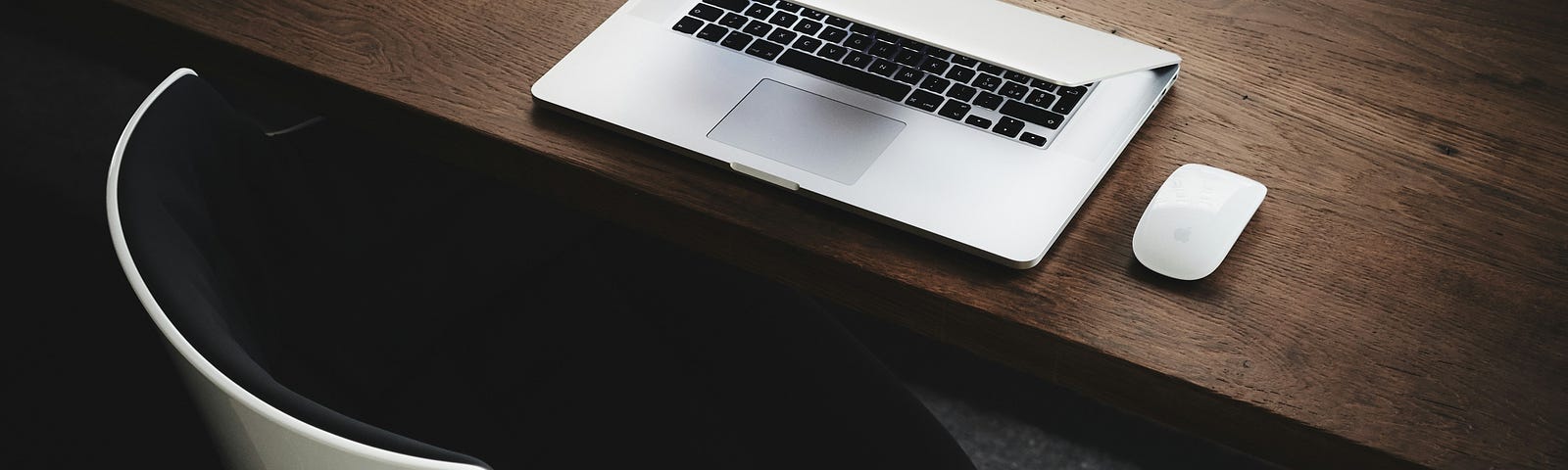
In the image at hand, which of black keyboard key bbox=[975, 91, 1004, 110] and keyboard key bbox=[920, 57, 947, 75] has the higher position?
keyboard key bbox=[920, 57, 947, 75]

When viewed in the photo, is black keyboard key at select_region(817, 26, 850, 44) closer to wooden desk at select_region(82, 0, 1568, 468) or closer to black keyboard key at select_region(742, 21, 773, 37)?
black keyboard key at select_region(742, 21, 773, 37)

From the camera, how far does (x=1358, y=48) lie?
0.92 metres

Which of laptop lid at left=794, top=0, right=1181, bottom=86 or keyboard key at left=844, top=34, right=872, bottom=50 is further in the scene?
keyboard key at left=844, top=34, right=872, bottom=50

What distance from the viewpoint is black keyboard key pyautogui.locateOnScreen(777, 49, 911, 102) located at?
86 centimetres

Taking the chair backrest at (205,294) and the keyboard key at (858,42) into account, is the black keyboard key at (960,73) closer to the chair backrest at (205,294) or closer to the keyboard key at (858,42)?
the keyboard key at (858,42)

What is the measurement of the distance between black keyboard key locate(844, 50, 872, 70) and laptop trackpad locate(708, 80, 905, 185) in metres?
0.04

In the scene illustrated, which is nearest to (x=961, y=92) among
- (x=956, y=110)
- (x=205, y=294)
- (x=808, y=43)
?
(x=956, y=110)

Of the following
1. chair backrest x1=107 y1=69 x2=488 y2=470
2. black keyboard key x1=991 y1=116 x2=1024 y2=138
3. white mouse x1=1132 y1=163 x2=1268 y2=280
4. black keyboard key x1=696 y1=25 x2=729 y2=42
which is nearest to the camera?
chair backrest x1=107 y1=69 x2=488 y2=470

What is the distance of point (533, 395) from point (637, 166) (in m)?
0.25

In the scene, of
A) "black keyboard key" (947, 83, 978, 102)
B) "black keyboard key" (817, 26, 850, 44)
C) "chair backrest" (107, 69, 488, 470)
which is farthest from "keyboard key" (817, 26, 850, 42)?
"chair backrest" (107, 69, 488, 470)

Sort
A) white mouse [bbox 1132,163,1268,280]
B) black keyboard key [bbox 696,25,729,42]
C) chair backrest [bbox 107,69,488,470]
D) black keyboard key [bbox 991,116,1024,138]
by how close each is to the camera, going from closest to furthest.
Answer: chair backrest [bbox 107,69,488,470] < white mouse [bbox 1132,163,1268,280] < black keyboard key [bbox 991,116,1024,138] < black keyboard key [bbox 696,25,729,42]

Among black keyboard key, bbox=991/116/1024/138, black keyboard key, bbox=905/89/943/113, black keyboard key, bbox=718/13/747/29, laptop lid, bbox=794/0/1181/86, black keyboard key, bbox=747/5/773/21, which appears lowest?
black keyboard key, bbox=991/116/1024/138

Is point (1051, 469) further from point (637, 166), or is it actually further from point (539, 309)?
point (637, 166)

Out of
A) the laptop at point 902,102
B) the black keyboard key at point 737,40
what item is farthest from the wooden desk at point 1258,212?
the black keyboard key at point 737,40
